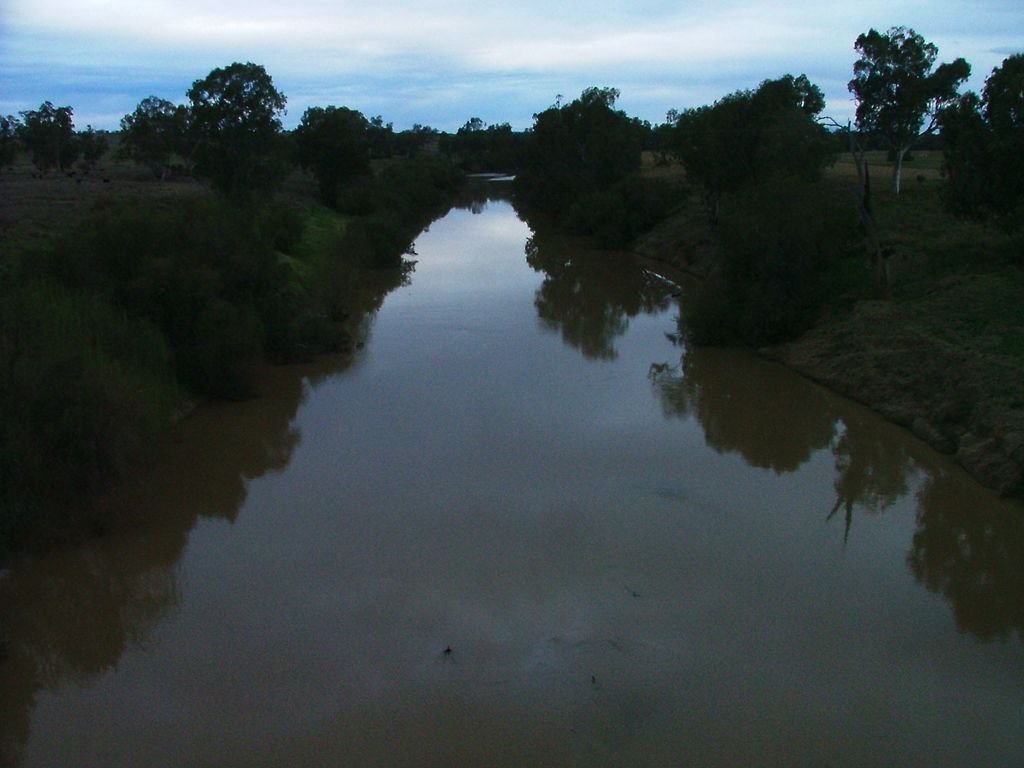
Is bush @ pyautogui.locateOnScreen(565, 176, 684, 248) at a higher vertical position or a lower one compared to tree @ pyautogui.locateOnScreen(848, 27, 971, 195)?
lower

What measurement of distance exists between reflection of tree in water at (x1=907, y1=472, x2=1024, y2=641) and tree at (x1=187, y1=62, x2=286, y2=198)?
31.4m

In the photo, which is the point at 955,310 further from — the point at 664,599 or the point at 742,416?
the point at 664,599

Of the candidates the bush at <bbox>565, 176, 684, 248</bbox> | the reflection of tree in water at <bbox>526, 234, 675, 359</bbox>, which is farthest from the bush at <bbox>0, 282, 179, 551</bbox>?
the bush at <bbox>565, 176, 684, 248</bbox>

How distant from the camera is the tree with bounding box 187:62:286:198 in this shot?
39812mm

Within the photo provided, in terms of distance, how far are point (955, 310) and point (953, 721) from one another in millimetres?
14791

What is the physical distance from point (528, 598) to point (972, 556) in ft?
20.0

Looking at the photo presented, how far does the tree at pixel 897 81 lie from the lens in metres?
33.9

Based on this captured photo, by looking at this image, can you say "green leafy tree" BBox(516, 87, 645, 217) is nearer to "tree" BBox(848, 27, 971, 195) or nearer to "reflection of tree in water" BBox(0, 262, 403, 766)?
"tree" BBox(848, 27, 971, 195)

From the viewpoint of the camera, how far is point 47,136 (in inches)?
2502

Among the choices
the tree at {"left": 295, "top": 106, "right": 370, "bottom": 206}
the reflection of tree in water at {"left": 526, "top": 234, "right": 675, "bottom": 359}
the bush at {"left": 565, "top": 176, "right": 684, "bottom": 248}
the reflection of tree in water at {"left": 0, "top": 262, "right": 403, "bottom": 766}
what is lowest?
the reflection of tree in water at {"left": 0, "top": 262, "right": 403, "bottom": 766}

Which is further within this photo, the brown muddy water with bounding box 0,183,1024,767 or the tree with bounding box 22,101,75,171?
the tree with bounding box 22,101,75,171

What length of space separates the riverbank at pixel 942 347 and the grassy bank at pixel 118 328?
1216cm

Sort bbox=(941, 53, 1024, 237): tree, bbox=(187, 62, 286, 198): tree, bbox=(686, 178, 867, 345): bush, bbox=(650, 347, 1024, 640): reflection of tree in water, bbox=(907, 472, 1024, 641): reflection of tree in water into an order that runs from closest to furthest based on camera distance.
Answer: bbox=(907, 472, 1024, 641): reflection of tree in water
bbox=(650, 347, 1024, 640): reflection of tree in water
bbox=(941, 53, 1024, 237): tree
bbox=(686, 178, 867, 345): bush
bbox=(187, 62, 286, 198): tree

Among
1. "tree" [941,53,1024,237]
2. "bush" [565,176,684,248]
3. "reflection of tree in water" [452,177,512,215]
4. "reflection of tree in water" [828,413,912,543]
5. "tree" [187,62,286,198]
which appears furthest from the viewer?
"reflection of tree in water" [452,177,512,215]
